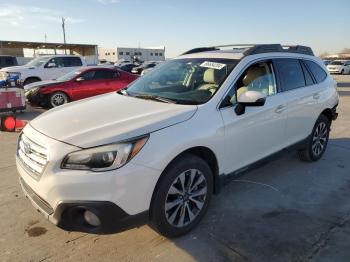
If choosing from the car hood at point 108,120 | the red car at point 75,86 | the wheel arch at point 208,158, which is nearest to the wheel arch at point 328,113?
the wheel arch at point 208,158

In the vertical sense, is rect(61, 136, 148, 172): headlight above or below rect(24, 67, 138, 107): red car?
above

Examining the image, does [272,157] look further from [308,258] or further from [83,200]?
[83,200]

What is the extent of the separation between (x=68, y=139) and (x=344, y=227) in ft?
9.25

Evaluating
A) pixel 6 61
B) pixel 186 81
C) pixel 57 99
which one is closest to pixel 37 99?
pixel 57 99

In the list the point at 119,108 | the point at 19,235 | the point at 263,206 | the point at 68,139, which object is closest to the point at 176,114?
the point at 119,108

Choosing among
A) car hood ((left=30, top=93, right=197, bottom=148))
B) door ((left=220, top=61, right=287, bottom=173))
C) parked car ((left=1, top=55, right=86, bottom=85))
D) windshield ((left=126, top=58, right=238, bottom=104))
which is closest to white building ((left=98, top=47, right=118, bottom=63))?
parked car ((left=1, top=55, right=86, bottom=85))

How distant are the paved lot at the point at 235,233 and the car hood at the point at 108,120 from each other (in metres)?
1.06

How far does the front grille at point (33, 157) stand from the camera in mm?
2820

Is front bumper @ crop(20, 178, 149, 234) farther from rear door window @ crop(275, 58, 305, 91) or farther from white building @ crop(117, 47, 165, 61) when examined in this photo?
white building @ crop(117, 47, 165, 61)

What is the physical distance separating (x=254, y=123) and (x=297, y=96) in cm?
116

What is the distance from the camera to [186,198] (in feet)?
10.8

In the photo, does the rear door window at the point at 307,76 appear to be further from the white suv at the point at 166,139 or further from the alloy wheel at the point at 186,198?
the alloy wheel at the point at 186,198

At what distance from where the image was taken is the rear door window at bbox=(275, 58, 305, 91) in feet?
14.8

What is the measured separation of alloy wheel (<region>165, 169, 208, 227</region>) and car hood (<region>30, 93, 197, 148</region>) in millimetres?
551
